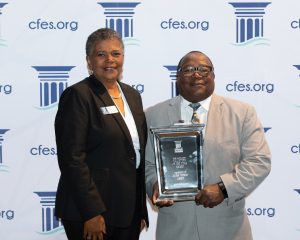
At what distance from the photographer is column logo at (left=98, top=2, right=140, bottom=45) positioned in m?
3.61

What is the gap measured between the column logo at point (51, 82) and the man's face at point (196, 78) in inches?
51.6

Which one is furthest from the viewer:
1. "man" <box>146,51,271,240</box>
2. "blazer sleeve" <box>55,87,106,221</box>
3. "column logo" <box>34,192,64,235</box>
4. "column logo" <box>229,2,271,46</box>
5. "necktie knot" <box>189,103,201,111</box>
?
"column logo" <box>34,192,64,235</box>

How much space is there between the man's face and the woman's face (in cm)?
35

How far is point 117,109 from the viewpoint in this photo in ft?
8.45

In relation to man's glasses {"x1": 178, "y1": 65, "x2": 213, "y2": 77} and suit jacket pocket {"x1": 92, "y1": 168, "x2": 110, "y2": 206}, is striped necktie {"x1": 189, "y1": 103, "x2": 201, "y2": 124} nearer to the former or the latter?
man's glasses {"x1": 178, "y1": 65, "x2": 213, "y2": 77}

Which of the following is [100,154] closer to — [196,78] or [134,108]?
[134,108]

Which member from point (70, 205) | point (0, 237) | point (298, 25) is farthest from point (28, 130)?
point (298, 25)

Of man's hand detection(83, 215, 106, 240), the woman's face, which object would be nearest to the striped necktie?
the woman's face

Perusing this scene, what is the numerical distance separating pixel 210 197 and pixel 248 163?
0.27m

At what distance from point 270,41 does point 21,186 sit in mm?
2155

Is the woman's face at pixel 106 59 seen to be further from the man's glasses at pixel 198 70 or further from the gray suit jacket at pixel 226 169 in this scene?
the gray suit jacket at pixel 226 169

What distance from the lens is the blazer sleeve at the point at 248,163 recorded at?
2469 mm

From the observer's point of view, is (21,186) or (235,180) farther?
(21,186)

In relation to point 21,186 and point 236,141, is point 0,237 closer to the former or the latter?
point 21,186
